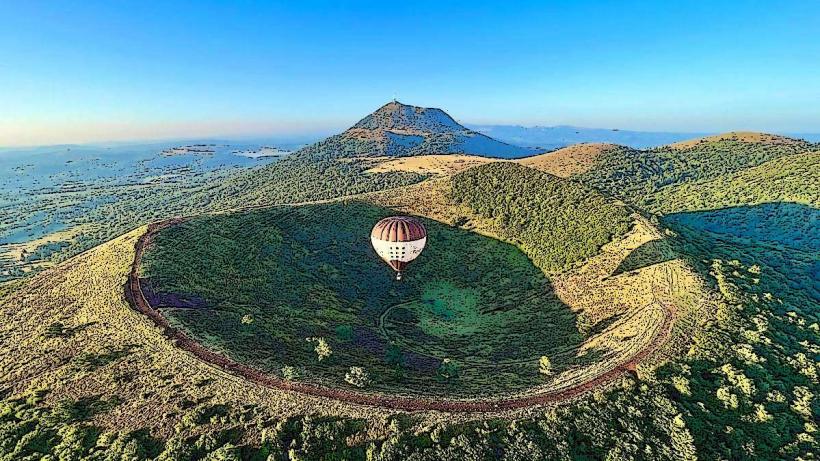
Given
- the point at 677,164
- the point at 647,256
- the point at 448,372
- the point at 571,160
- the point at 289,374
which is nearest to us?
the point at 289,374

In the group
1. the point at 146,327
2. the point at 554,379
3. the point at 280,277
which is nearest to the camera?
the point at 554,379

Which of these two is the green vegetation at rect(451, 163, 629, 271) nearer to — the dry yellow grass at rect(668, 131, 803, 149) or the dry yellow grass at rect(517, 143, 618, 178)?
the dry yellow grass at rect(517, 143, 618, 178)

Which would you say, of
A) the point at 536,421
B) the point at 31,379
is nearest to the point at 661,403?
the point at 536,421

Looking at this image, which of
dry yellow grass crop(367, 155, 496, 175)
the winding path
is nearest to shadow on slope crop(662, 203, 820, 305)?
the winding path

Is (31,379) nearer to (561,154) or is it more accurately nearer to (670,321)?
(670,321)

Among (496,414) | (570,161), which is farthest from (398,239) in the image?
(570,161)

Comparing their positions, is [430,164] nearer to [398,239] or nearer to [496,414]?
[398,239]
